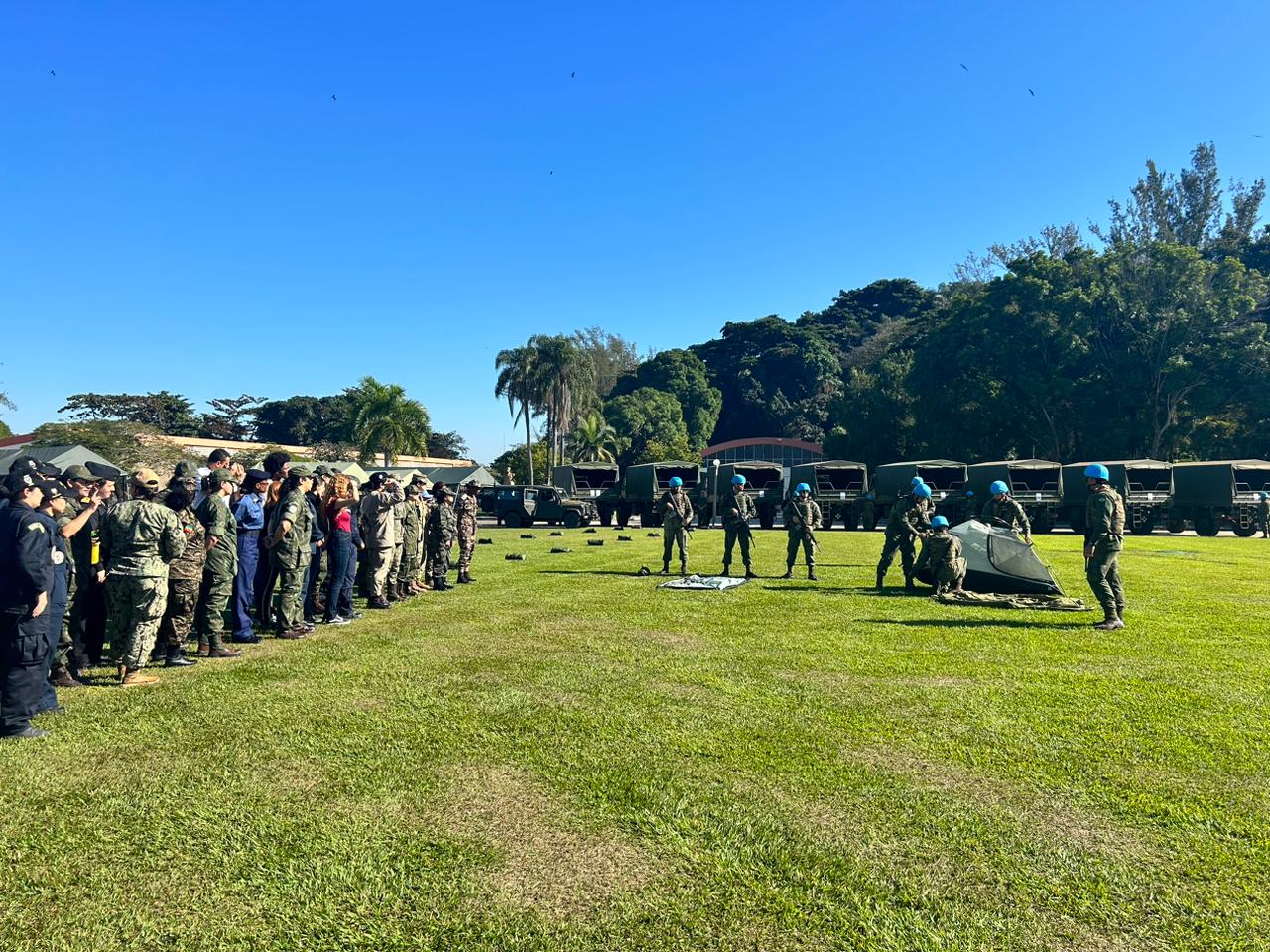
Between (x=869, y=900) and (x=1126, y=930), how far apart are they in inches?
35.0

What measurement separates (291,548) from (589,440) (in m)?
45.3

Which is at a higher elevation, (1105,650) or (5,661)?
(5,661)

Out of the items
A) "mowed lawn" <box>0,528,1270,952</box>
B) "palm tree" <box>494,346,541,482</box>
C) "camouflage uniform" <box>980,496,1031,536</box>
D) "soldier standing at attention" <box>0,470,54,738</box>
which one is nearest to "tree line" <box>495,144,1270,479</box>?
"palm tree" <box>494,346,541,482</box>

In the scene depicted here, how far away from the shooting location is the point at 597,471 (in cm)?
3378

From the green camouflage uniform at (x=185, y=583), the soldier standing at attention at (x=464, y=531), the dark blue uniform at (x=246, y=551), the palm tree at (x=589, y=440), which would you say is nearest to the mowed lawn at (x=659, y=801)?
the green camouflage uniform at (x=185, y=583)

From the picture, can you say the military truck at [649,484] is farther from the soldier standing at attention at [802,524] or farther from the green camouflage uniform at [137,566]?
the green camouflage uniform at [137,566]

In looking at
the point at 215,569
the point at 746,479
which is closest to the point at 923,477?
the point at 746,479

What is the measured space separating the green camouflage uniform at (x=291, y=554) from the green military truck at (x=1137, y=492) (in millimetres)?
24566

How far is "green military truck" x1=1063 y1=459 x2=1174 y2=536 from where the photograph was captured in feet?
81.4

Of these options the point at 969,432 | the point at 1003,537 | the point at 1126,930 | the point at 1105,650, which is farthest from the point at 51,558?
the point at 969,432

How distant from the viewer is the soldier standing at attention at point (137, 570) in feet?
19.4

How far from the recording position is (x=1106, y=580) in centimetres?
822

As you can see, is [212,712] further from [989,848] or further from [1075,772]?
[1075,772]

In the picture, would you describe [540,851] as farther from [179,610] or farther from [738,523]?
[738,523]
